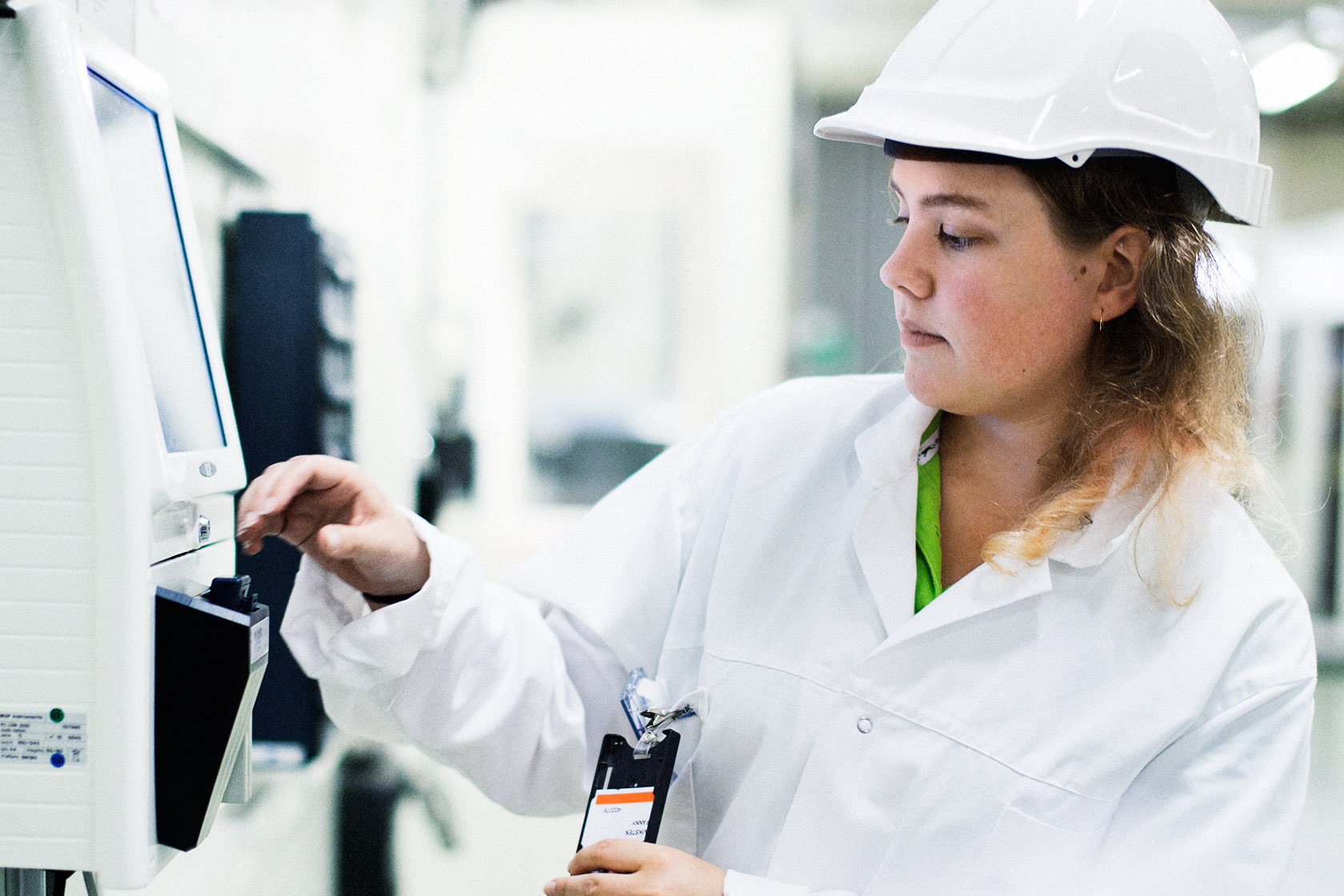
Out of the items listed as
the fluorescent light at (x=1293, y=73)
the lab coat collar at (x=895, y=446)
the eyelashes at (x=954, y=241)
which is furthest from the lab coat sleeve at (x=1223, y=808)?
the fluorescent light at (x=1293, y=73)

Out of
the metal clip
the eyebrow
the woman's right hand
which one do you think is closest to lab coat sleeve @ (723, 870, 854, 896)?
the metal clip

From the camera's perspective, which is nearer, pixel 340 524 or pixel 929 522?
pixel 340 524

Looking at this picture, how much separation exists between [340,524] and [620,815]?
359mm

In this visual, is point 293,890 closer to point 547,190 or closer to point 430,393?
point 430,393

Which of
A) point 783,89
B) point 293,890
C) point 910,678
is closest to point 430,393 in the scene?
point 293,890

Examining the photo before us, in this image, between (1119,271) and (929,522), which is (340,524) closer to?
(929,522)

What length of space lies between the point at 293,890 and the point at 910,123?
203 cm

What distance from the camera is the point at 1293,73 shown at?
3.06m

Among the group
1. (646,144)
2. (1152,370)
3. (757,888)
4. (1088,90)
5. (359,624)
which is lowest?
(757,888)

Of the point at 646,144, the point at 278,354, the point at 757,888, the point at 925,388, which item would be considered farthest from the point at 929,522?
the point at 646,144

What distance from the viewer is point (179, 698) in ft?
2.18

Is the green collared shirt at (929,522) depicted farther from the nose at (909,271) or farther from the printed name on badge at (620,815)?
the printed name on badge at (620,815)

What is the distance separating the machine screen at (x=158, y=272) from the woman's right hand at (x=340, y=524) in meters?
0.07

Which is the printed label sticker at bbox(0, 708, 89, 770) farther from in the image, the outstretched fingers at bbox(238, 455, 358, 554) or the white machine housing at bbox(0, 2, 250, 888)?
the outstretched fingers at bbox(238, 455, 358, 554)
